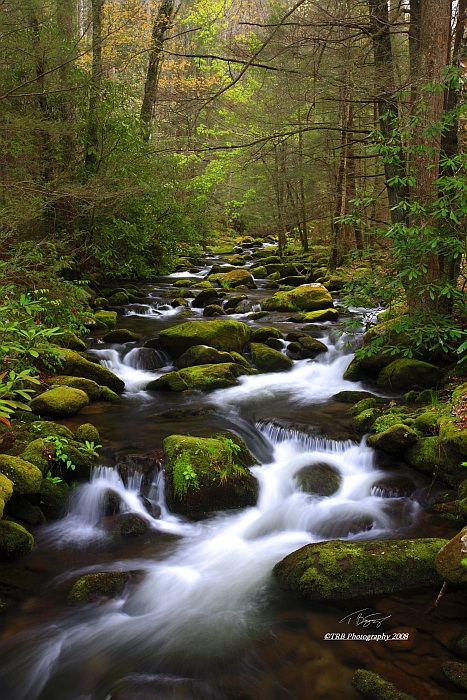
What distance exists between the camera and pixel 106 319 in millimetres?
12305

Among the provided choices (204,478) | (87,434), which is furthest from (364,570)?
(87,434)

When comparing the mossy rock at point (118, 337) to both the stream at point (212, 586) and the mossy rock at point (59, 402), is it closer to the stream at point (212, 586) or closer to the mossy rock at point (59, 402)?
the stream at point (212, 586)

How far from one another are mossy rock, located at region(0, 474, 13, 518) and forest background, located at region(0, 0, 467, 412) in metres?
1.13

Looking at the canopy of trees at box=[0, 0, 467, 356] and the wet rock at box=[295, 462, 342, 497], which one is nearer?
the wet rock at box=[295, 462, 342, 497]

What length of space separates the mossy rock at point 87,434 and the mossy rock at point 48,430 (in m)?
0.10

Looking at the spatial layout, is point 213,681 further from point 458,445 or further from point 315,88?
point 315,88

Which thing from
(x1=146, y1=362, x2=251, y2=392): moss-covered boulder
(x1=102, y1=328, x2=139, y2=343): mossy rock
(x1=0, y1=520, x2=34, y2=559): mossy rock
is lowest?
(x1=0, y1=520, x2=34, y2=559): mossy rock

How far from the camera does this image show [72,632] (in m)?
3.97

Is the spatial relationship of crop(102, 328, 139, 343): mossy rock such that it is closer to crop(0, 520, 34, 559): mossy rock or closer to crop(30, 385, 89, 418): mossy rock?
crop(30, 385, 89, 418): mossy rock

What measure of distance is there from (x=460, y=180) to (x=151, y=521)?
16.6 feet

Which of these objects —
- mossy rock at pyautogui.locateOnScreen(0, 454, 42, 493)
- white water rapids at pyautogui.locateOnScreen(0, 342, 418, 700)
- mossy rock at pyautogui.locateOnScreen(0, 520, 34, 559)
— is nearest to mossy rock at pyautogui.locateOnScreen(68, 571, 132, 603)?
white water rapids at pyautogui.locateOnScreen(0, 342, 418, 700)

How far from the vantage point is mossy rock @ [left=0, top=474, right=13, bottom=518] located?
425cm

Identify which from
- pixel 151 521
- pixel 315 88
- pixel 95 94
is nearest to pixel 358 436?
pixel 151 521

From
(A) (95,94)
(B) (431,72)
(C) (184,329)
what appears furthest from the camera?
(A) (95,94)
